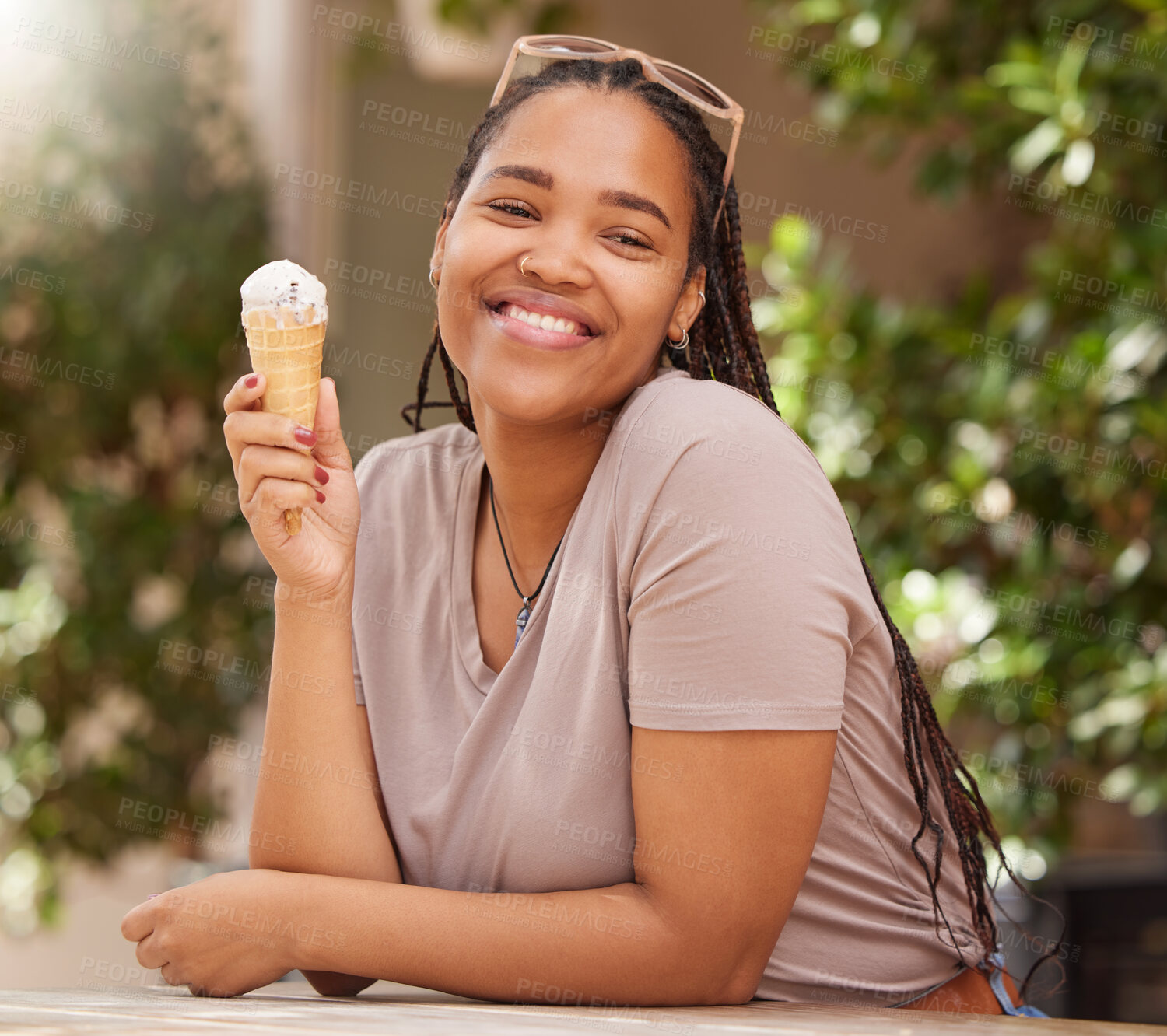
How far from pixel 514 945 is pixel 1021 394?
4.99 ft

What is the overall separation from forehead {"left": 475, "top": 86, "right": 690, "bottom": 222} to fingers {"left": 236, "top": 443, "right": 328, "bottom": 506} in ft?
1.26

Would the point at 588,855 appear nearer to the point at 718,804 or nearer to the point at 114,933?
the point at 718,804

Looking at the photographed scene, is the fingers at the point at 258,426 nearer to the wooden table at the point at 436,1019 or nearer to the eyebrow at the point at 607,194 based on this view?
the eyebrow at the point at 607,194

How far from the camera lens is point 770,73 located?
4.32 metres

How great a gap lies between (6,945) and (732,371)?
3.01 metres

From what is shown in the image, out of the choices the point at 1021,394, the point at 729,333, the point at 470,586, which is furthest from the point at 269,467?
the point at 1021,394

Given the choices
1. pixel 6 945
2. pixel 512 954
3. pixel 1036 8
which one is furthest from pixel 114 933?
pixel 1036 8

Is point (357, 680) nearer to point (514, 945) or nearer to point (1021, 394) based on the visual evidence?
point (514, 945)

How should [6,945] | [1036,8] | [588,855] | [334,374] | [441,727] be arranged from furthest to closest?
1. [334,374]
2. [6,945]
3. [1036,8]
4. [441,727]
5. [588,855]

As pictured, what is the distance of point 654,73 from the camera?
1.41 meters

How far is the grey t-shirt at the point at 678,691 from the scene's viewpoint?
1131 millimetres

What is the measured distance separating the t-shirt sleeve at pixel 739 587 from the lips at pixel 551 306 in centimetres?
17

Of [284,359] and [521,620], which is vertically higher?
[284,359]

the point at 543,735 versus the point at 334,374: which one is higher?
the point at 334,374
